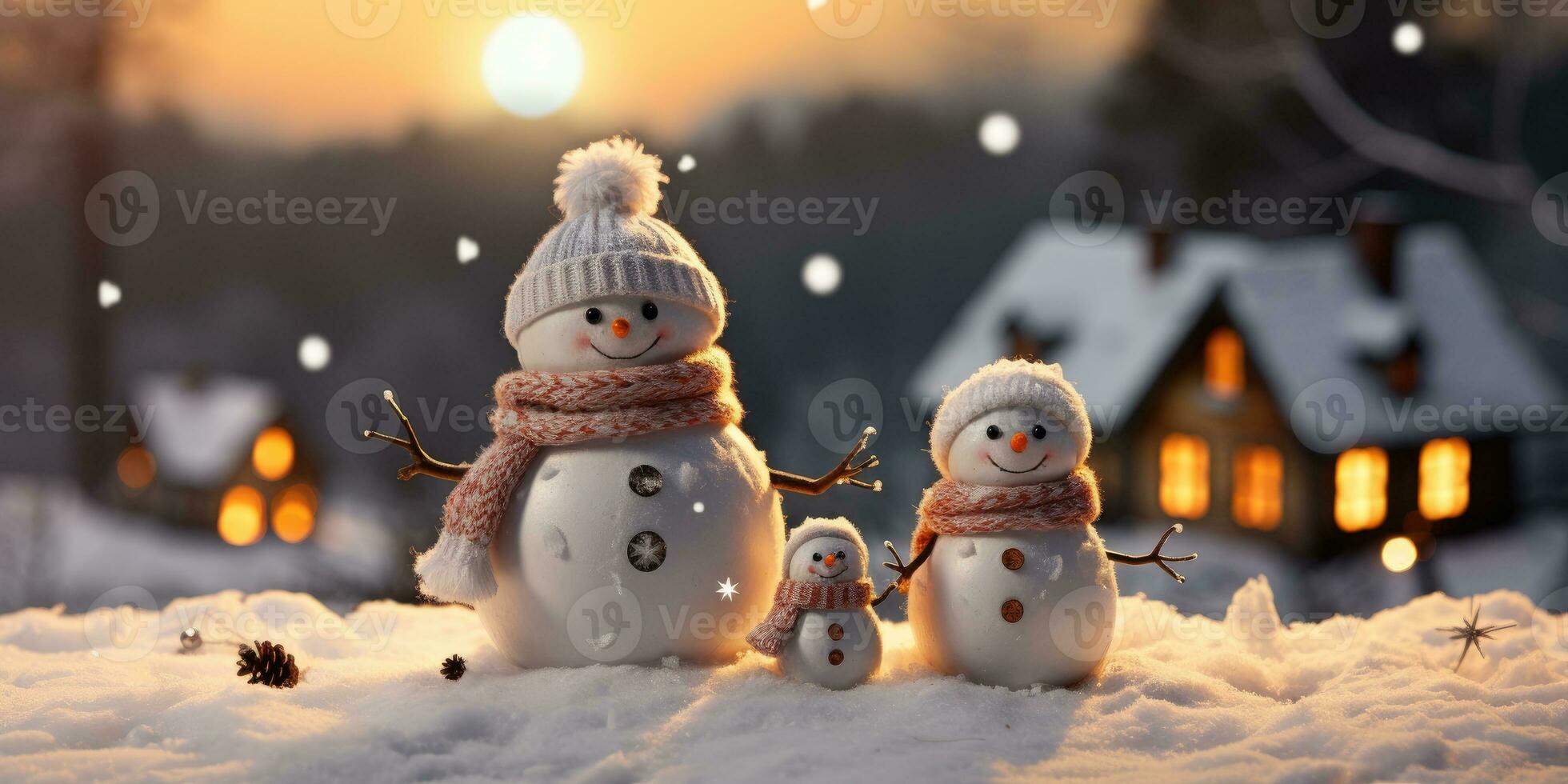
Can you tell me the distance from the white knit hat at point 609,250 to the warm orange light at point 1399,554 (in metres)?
1.72

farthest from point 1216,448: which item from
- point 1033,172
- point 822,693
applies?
point 822,693

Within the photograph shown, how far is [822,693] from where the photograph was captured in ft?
6.08

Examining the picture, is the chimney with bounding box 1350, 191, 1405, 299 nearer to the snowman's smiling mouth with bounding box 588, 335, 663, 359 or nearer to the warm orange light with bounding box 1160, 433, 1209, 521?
the warm orange light with bounding box 1160, 433, 1209, 521

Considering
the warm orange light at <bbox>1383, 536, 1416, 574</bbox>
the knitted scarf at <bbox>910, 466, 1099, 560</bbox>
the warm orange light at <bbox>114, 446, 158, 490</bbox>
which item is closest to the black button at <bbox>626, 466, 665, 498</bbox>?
the knitted scarf at <bbox>910, 466, 1099, 560</bbox>

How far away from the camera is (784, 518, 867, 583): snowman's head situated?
1890mm

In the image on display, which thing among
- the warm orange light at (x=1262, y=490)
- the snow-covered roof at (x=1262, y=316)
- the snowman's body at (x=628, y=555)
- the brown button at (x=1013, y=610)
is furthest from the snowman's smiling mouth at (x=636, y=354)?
the warm orange light at (x=1262, y=490)

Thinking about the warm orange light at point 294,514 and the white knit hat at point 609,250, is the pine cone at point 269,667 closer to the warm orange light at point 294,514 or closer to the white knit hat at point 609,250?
the white knit hat at point 609,250

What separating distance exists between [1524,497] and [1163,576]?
2.89 ft

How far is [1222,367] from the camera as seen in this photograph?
9.07 ft

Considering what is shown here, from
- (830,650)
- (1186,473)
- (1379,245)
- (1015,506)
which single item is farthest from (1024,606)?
(1379,245)

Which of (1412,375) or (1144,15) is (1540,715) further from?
(1144,15)

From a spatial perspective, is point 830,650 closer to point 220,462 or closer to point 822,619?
point 822,619

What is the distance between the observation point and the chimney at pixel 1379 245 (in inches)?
117

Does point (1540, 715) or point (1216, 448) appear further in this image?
point (1216, 448)
